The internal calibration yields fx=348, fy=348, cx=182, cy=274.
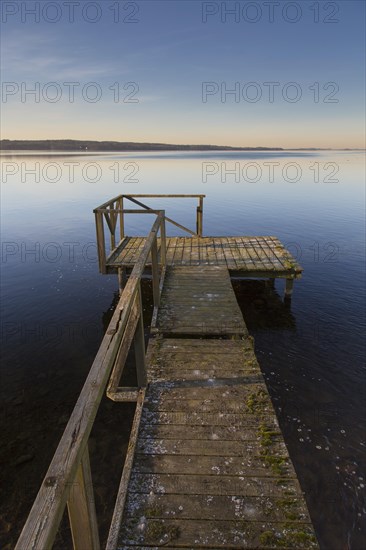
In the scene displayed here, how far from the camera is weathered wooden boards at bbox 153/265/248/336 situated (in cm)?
731

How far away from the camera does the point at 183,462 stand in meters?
3.99

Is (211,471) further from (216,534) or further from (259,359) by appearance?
(259,359)

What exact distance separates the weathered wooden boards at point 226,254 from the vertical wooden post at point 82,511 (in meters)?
8.66

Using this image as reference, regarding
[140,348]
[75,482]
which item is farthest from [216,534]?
[140,348]

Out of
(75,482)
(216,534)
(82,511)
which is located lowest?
(216,534)

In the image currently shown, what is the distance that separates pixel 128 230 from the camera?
25.0m

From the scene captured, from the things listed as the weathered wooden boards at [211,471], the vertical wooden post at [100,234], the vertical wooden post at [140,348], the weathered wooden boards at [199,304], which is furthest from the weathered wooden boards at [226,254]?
the vertical wooden post at [140,348]

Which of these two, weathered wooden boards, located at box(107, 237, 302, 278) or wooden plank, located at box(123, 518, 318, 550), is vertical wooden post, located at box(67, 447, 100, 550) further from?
weathered wooden boards, located at box(107, 237, 302, 278)

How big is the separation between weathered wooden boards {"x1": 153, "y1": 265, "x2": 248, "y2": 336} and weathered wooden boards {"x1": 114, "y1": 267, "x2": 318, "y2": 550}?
97 centimetres

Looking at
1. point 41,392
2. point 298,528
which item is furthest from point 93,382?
point 41,392

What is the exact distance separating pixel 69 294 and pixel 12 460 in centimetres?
767

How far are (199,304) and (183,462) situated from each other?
15.6 feet

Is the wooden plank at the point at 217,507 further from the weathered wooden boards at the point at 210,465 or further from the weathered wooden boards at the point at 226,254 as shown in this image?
the weathered wooden boards at the point at 226,254

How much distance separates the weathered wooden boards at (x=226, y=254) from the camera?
11047 mm
